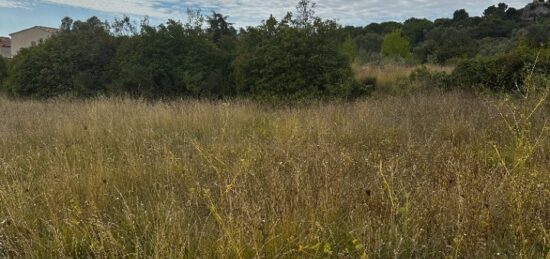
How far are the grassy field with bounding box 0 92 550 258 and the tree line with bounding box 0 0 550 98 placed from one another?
202 inches

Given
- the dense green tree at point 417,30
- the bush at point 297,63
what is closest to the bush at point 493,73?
the bush at point 297,63

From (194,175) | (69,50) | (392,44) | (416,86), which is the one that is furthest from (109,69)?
(392,44)

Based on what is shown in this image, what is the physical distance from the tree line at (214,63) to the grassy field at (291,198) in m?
5.13

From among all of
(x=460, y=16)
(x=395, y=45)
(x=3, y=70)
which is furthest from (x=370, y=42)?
(x=3, y=70)

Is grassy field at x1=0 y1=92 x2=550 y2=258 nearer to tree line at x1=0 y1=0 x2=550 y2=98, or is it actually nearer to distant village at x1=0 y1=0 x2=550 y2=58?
tree line at x1=0 y1=0 x2=550 y2=98

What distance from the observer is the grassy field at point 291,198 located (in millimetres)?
2611

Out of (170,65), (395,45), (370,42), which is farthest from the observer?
(370,42)

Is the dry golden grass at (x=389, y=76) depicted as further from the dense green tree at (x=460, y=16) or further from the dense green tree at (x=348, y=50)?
the dense green tree at (x=460, y=16)

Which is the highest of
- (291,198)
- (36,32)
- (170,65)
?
(36,32)

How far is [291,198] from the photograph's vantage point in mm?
3059

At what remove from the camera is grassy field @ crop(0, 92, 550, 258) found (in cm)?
261

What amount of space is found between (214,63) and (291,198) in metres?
10.9

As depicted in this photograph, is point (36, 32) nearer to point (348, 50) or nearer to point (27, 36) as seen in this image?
point (27, 36)

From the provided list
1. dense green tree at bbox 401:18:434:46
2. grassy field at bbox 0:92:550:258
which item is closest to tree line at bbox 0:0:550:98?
grassy field at bbox 0:92:550:258
